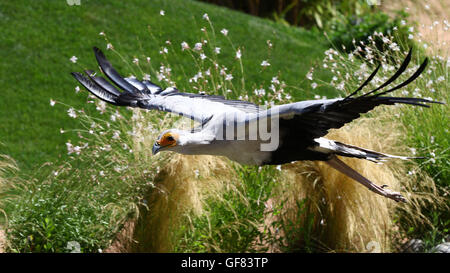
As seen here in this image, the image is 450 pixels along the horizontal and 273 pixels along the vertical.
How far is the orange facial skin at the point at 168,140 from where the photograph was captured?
2.81 metres

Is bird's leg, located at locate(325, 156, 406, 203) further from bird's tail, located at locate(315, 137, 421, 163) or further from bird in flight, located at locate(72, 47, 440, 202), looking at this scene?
bird's tail, located at locate(315, 137, 421, 163)

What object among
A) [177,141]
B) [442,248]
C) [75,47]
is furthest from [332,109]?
[75,47]

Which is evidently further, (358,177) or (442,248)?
(442,248)

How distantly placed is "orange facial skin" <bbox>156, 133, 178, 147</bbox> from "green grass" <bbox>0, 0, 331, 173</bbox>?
9.92ft

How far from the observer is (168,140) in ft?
9.24

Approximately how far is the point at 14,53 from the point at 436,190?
5.36 m

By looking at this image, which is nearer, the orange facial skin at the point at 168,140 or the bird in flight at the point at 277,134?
the bird in flight at the point at 277,134

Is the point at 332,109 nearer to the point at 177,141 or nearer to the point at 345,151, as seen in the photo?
the point at 345,151

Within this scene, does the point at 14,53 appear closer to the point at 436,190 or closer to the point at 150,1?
the point at 150,1

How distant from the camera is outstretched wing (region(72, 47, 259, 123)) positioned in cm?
346

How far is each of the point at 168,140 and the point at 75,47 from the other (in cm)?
495

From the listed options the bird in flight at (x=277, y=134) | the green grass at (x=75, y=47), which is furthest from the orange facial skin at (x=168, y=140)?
the green grass at (x=75, y=47)

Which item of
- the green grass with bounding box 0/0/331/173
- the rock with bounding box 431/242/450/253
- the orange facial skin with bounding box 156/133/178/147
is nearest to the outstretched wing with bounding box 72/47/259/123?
the orange facial skin with bounding box 156/133/178/147

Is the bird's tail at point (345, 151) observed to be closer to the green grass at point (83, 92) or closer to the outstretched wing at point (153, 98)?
the outstretched wing at point (153, 98)
